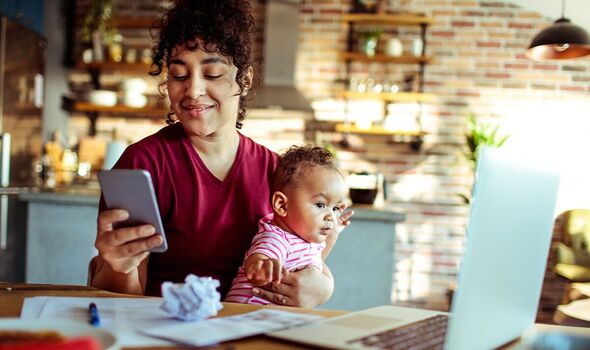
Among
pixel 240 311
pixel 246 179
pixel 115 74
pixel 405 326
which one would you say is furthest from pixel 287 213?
pixel 115 74

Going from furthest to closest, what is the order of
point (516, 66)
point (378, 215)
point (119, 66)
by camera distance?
point (119, 66), point (516, 66), point (378, 215)

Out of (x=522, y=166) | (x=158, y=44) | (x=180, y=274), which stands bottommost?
(x=180, y=274)

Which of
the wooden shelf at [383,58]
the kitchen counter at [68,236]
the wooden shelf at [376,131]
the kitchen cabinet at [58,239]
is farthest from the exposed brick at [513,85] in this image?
the kitchen cabinet at [58,239]

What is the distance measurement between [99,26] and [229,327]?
5.22 metres

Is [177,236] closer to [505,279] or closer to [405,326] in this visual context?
[405,326]

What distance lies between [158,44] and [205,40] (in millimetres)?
197

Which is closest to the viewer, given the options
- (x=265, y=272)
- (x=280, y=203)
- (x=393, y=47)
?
(x=265, y=272)

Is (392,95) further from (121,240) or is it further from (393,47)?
(121,240)

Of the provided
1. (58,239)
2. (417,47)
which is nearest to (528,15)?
(417,47)

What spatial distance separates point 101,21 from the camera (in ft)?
18.4

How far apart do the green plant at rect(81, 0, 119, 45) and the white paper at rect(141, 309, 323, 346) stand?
16.6 feet

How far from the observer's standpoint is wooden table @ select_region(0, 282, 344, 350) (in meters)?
0.92

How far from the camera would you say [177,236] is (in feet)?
5.16

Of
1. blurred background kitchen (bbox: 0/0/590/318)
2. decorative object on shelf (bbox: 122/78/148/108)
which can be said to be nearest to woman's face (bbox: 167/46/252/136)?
blurred background kitchen (bbox: 0/0/590/318)
